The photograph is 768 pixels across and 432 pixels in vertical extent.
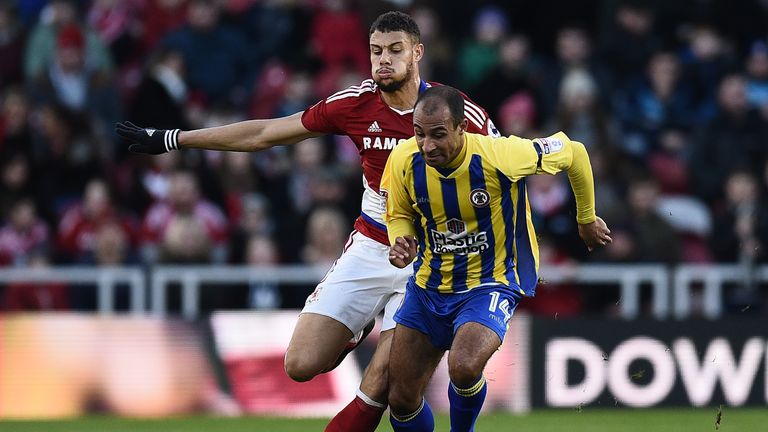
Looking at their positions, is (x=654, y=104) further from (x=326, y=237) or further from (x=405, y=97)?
(x=405, y=97)

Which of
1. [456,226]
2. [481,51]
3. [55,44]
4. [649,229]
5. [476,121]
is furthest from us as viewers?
[481,51]

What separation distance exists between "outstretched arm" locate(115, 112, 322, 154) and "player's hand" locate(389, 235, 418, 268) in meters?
1.12

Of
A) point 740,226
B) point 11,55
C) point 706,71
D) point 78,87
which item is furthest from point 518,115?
point 11,55

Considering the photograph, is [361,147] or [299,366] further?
[361,147]

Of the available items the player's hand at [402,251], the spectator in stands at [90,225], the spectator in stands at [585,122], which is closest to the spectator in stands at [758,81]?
the spectator in stands at [585,122]

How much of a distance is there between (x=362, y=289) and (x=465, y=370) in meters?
1.11

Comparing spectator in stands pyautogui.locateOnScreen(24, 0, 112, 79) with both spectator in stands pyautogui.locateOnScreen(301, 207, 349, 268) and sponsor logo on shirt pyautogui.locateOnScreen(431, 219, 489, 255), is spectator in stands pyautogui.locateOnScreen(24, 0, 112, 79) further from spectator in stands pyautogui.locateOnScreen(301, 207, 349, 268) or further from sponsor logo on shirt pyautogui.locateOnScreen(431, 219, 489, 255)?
sponsor logo on shirt pyautogui.locateOnScreen(431, 219, 489, 255)

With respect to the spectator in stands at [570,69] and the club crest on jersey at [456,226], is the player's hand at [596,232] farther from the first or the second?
the spectator in stands at [570,69]

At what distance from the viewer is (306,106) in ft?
46.5

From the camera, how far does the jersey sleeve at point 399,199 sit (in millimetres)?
8016

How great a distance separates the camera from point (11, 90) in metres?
14.5

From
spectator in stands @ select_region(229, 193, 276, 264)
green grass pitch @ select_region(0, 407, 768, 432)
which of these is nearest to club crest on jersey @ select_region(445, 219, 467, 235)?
green grass pitch @ select_region(0, 407, 768, 432)

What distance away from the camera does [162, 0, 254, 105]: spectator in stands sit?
48.2 ft

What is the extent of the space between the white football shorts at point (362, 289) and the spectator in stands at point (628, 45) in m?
6.95
